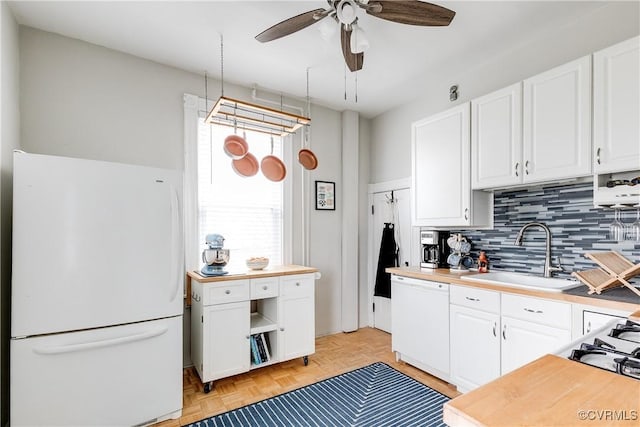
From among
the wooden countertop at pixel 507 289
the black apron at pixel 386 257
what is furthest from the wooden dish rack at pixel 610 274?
the black apron at pixel 386 257

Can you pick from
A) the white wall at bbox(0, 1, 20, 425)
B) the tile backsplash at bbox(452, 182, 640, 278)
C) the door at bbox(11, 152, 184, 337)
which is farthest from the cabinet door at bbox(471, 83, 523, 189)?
the white wall at bbox(0, 1, 20, 425)

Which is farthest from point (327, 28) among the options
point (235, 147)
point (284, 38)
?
point (235, 147)

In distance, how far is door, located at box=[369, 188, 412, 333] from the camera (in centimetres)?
372

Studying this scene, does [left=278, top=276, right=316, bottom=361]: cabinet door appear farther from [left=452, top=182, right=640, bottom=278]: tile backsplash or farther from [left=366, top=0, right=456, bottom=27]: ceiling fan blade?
[left=366, top=0, right=456, bottom=27]: ceiling fan blade

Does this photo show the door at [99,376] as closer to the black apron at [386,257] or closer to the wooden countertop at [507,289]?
the wooden countertop at [507,289]

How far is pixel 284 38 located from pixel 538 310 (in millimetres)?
2630

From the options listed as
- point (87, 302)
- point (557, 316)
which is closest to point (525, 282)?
point (557, 316)

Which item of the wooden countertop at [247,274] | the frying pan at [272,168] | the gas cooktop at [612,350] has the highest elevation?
the frying pan at [272,168]

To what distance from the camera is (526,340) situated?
6.66 ft

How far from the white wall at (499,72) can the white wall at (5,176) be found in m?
3.36

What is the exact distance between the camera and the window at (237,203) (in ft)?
10.0

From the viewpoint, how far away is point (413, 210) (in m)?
3.17

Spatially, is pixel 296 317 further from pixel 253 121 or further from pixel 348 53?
pixel 348 53

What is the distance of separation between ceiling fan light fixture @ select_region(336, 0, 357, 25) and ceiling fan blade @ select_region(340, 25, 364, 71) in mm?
102
